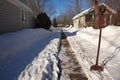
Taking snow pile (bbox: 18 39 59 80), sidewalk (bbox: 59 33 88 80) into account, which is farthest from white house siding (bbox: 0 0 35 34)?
sidewalk (bbox: 59 33 88 80)

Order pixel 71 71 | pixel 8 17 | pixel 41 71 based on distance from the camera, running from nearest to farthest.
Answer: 1. pixel 41 71
2. pixel 71 71
3. pixel 8 17

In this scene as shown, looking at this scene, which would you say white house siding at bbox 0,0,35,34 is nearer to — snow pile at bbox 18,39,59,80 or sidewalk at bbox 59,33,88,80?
→ snow pile at bbox 18,39,59,80

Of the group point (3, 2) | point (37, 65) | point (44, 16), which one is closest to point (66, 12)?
point (44, 16)

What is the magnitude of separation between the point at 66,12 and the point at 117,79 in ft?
267

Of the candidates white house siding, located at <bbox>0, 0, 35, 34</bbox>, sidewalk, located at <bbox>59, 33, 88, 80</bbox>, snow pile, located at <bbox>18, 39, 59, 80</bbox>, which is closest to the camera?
snow pile, located at <bbox>18, 39, 59, 80</bbox>

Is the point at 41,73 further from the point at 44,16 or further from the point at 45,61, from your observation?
the point at 44,16

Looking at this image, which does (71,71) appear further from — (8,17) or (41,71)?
(8,17)

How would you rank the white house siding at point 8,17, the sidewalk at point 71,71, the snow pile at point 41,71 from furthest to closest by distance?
1. the white house siding at point 8,17
2. the sidewalk at point 71,71
3. the snow pile at point 41,71

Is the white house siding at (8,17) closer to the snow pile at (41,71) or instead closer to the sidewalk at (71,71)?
the snow pile at (41,71)

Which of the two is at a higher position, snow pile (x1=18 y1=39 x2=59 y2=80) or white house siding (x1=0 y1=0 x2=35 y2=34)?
white house siding (x1=0 y1=0 x2=35 y2=34)

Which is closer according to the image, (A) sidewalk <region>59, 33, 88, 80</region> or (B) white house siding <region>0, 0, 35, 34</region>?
(A) sidewalk <region>59, 33, 88, 80</region>

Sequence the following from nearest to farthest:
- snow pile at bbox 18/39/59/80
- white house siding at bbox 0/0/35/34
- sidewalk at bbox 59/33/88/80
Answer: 1. snow pile at bbox 18/39/59/80
2. sidewalk at bbox 59/33/88/80
3. white house siding at bbox 0/0/35/34

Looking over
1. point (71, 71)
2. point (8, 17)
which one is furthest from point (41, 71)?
point (8, 17)

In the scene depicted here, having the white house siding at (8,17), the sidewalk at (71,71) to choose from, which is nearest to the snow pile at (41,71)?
the sidewalk at (71,71)
